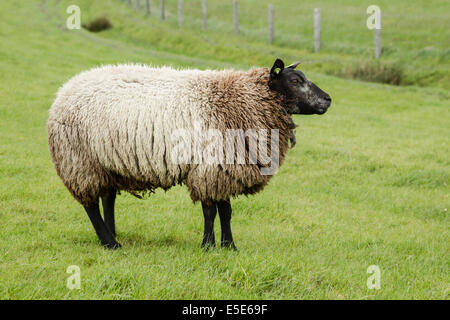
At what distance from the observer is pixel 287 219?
7.16 metres

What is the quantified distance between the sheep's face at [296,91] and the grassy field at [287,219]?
169cm

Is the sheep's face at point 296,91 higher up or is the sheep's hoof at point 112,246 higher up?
the sheep's face at point 296,91

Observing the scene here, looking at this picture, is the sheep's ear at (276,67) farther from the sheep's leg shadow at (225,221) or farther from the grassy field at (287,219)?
the grassy field at (287,219)

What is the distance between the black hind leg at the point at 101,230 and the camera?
19.2 feet

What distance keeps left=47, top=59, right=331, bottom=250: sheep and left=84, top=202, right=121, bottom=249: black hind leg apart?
12 mm

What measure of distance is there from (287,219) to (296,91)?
212cm

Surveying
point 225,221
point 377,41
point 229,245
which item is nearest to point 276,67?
point 225,221

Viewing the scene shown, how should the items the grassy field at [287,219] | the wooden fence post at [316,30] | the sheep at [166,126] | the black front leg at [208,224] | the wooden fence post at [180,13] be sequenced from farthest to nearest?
the wooden fence post at [180,13] < the wooden fence post at [316,30] < the black front leg at [208,224] < the sheep at [166,126] < the grassy field at [287,219]

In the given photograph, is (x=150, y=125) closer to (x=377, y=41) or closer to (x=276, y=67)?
(x=276, y=67)

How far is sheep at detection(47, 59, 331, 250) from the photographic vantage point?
5531mm

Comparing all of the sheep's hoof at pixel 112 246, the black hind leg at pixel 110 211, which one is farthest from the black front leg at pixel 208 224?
the black hind leg at pixel 110 211

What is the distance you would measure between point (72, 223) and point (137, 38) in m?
21.1

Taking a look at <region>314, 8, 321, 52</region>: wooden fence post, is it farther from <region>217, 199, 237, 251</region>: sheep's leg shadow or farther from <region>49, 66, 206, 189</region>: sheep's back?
<region>217, 199, 237, 251</region>: sheep's leg shadow

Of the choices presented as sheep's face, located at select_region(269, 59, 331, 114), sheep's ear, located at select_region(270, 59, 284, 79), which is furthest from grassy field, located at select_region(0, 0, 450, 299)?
sheep's ear, located at select_region(270, 59, 284, 79)
